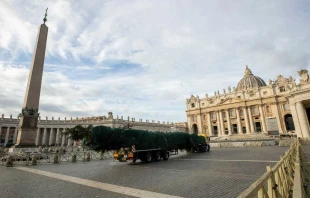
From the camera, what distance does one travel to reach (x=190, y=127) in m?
83.5

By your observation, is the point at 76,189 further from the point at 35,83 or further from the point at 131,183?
the point at 35,83

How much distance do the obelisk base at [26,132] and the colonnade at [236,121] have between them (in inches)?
2590

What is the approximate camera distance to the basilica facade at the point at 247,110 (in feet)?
201

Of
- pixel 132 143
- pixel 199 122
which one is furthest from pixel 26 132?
pixel 199 122

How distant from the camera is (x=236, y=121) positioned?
7056 centimetres

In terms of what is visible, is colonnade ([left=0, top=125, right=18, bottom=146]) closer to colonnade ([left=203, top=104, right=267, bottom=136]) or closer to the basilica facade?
the basilica facade

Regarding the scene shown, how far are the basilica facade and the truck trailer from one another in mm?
42945

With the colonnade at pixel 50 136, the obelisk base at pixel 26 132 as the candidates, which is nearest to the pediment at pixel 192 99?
the colonnade at pixel 50 136

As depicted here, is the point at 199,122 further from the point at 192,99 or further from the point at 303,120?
the point at 303,120

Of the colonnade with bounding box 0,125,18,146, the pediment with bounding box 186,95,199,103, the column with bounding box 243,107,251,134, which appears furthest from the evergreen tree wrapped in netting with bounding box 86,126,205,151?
the colonnade with bounding box 0,125,18,146

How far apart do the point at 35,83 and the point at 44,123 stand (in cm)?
5210

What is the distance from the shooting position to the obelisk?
20375mm

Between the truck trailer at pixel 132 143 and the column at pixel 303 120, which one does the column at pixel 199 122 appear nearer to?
the column at pixel 303 120

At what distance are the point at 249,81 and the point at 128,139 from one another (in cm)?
Answer: 8461
